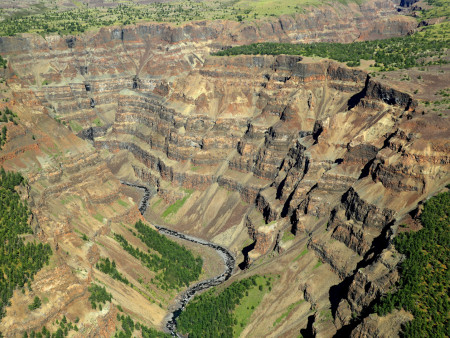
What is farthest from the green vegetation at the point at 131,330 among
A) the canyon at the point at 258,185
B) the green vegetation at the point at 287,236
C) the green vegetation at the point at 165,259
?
the green vegetation at the point at 287,236

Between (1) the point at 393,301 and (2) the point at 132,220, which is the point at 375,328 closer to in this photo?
(1) the point at 393,301

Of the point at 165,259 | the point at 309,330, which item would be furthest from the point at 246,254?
the point at 309,330

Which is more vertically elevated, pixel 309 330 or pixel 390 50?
pixel 390 50

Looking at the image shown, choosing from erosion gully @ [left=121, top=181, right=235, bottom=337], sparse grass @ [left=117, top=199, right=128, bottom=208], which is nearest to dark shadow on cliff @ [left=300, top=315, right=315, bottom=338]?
erosion gully @ [left=121, top=181, right=235, bottom=337]

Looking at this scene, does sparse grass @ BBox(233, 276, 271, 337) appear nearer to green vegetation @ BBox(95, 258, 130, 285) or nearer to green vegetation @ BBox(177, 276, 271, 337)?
green vegetation @ BBox(177, 276, 271, 337)

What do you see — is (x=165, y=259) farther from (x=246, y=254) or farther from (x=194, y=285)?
(x=246, y=254)
